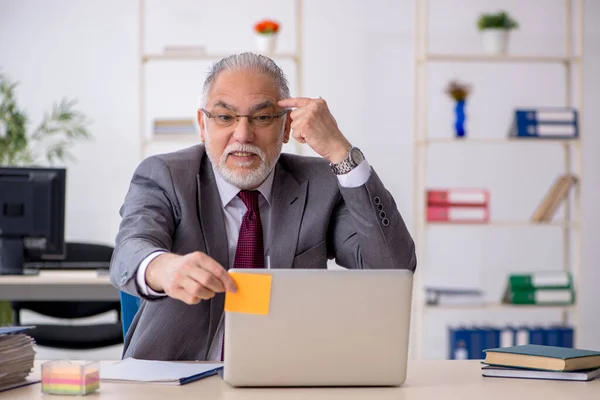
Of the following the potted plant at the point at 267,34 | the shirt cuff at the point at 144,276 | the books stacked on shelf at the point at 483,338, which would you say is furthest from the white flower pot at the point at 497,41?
the shirt cuff at the point at 144,276

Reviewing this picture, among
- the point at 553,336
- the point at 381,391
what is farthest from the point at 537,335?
the point at 381,391

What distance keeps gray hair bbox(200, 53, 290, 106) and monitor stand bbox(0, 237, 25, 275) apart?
2.11 metres

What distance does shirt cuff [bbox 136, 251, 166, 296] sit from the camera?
1.62 m

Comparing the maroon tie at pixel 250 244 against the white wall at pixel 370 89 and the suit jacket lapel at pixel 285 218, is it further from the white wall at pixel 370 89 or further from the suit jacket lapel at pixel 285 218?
the white wall at pixel 370 89

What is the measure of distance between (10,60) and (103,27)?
632 millimetres

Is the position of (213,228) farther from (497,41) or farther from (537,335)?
(497,41)

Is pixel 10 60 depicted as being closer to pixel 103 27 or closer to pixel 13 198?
pixel 103 27

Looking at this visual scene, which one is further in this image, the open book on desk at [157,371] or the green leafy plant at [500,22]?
the green leafy plant at [500,22]

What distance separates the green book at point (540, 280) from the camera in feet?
15.4

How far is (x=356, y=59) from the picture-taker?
17.6 feet

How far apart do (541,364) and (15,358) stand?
3.24 feet

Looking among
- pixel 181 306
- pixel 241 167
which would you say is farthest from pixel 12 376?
pixel 241 167

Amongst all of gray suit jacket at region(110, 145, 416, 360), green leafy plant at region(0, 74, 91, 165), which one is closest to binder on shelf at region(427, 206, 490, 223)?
green leafy plant at region(0, 74, 91, 165)

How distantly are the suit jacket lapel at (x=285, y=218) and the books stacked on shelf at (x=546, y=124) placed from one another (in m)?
2.91
